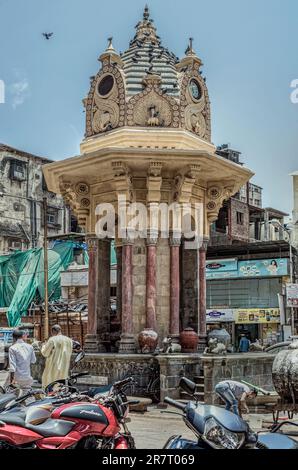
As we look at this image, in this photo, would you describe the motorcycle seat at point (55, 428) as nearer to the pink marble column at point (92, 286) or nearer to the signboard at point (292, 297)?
Result: the pink marble column at point (92, 286)

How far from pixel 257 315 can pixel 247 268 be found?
2551mm

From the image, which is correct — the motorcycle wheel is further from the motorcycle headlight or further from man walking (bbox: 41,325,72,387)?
the motorcycle headlight

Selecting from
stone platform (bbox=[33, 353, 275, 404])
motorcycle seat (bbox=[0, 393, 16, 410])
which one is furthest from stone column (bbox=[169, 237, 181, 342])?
motorcycle seat (bbox=[0, 393, 16, 410])

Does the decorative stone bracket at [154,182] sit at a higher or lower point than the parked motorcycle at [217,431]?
higher

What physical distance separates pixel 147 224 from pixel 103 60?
4604 mm

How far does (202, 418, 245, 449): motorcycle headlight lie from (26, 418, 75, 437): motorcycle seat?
1555 millimetres

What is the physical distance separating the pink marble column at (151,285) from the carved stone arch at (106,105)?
317 cm

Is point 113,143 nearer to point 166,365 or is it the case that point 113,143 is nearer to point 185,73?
point 185,73

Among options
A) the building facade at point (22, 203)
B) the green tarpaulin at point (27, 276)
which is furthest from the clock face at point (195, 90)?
the building facade at point (22, 203)

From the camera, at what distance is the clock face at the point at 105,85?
631 inches

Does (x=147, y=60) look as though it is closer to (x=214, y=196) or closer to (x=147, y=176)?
(x=147, y=176)

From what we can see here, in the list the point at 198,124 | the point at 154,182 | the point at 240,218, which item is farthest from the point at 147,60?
the point at 240,218

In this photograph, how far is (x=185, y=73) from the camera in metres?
16.1

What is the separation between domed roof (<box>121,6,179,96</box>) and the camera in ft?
52.3
